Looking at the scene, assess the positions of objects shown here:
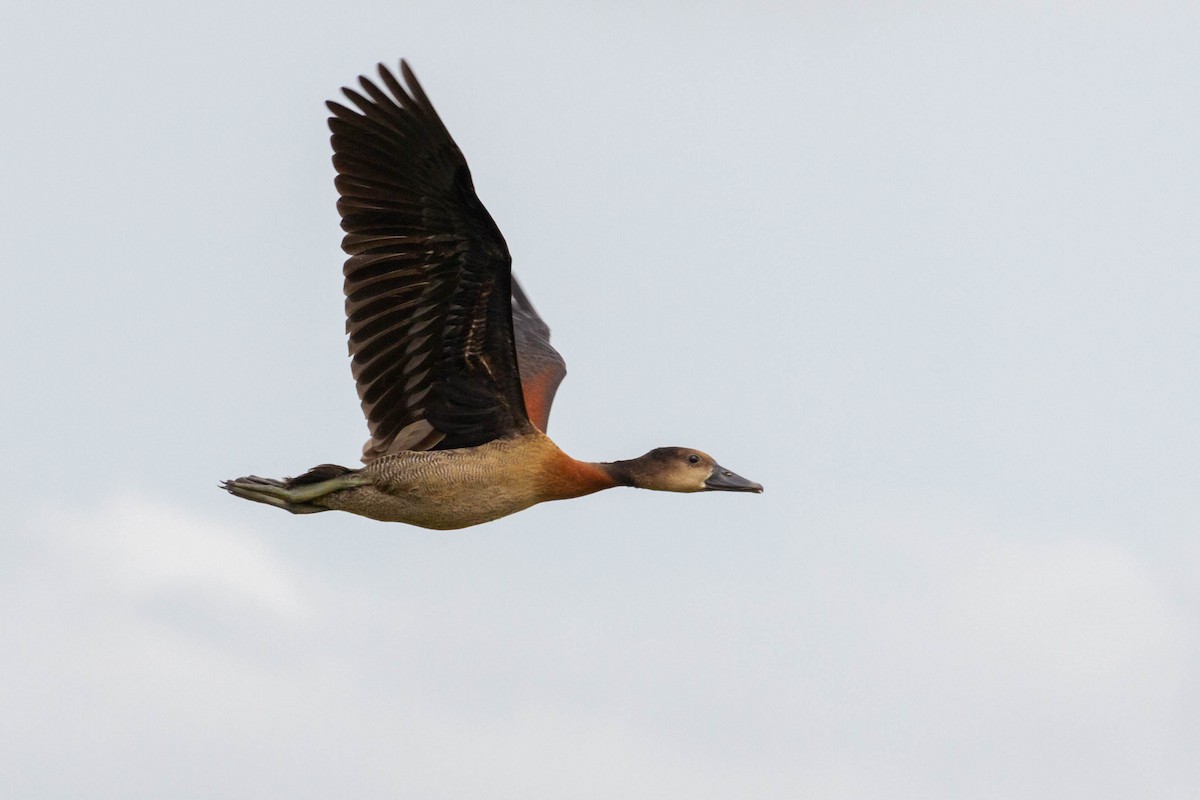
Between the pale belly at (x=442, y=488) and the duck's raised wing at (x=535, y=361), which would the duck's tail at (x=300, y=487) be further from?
the duck's raised wing at (x=535, y=361)

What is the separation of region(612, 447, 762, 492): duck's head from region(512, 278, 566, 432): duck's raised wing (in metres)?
1.01

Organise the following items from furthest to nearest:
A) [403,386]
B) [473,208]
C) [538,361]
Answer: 1. [538,361]
2. [403,386]
3. [473,208]

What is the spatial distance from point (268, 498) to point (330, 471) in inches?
24.2

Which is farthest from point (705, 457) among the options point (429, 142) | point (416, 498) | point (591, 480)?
point (429, 142)

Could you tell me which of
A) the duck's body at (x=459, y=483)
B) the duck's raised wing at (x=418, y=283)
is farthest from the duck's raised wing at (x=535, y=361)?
the duck's raised wing at (x=418, y=283)

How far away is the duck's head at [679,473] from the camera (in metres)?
19.2

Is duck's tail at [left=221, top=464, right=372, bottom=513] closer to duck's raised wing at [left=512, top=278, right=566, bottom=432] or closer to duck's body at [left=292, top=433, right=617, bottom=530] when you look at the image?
duck's body at [left=292, top=433, right=617, bottom=530]

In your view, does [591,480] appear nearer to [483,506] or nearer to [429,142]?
[483,506]

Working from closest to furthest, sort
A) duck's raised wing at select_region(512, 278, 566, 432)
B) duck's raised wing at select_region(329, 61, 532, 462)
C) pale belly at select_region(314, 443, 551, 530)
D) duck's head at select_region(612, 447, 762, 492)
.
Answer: duck's raised wing at select_region(329, 61, 532, 462) → pale belly at select_region(314, 443, 551, 530) → duck's head at select_region(612, 447, 762, 492) → duck's raised wing at select_region(512, 278, 566, 432)

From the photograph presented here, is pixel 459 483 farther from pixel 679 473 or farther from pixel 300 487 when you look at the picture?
pixel 679 473

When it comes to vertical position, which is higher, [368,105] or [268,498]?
[368,105]

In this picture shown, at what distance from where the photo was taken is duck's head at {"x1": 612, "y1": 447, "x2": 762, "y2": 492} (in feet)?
62.9

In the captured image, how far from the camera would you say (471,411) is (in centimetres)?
1850

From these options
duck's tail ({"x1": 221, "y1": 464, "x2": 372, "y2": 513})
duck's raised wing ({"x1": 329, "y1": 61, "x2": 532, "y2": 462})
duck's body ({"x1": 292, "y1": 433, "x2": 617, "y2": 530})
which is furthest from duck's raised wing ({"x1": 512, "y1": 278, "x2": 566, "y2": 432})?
duck's tail ({"x1": 221, "y1": 464, "x2": 372, "y2": 513})
